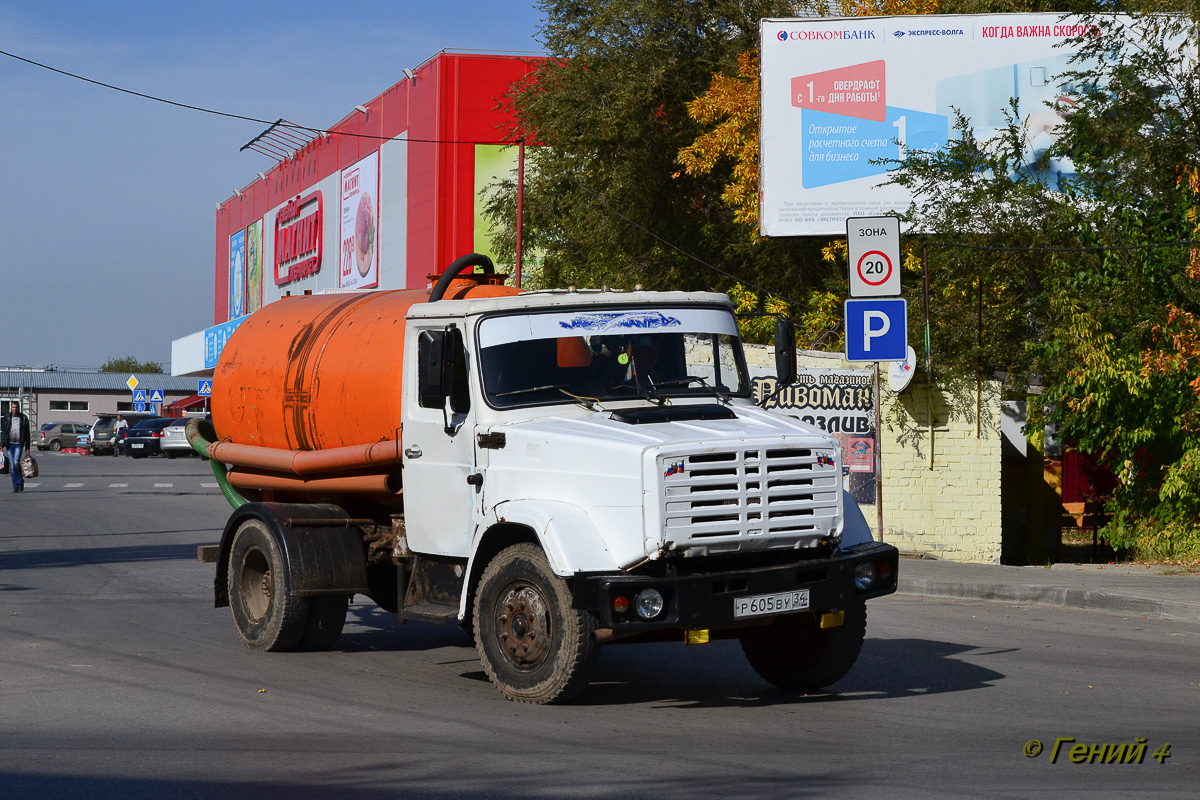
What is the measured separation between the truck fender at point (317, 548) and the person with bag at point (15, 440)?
2163cm

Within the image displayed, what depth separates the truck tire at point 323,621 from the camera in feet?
32.3

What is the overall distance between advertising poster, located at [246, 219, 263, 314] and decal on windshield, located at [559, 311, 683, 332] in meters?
62.3

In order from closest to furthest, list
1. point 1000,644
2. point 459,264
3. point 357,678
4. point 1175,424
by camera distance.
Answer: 1. point 357,678
2. point 459,264
3. point 1000,644
4. point 1175,424

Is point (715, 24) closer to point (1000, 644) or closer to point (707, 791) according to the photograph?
point (1000, 644)

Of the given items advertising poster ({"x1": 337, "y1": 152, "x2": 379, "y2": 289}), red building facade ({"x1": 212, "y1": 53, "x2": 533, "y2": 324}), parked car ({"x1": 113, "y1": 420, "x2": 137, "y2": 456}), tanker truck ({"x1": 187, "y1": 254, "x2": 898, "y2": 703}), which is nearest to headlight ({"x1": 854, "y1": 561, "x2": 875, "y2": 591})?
tanker truck ({"x1": 187, "y1": 254, "x2": 898, "y2": 703})

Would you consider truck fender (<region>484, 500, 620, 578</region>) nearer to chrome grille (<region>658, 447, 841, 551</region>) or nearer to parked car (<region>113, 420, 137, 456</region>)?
chrome grille (<region>658, 447, 841, 551</region>)

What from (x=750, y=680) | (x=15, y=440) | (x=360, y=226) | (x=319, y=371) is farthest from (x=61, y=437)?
(x=750, y=680)

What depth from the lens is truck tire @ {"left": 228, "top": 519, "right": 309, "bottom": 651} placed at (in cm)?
963

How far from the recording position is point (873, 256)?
14.7 meters

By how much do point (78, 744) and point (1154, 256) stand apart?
47.4 feet

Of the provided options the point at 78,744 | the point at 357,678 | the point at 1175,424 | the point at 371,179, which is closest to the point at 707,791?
the point at 78,744

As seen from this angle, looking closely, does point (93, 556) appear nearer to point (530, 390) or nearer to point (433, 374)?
point (433, 374)

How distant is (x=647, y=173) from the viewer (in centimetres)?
3109

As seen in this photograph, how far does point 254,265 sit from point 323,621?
6331 centimetres
